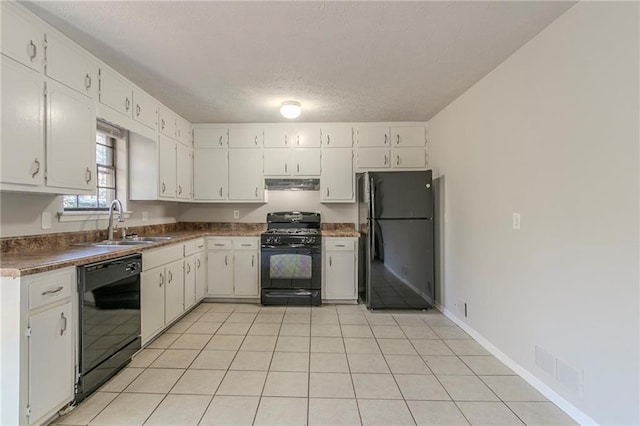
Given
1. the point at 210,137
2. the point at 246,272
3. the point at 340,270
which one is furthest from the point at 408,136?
the point at 246,272

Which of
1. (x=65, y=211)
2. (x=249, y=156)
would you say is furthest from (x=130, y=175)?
(x=249, y=156)

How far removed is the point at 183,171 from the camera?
4027mm

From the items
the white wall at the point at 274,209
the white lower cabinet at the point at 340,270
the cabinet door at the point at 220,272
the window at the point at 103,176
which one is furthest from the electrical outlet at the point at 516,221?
the window at the point at 103,176

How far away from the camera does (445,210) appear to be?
11.8 ft

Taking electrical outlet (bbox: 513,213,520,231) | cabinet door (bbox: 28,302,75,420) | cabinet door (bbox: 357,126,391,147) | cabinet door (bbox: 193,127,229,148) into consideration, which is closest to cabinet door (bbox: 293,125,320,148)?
cabinet door (bbox: 357,126,391,147)

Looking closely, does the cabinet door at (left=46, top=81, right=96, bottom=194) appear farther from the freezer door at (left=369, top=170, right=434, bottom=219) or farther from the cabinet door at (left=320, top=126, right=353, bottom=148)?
the freezer door at (left=369, top=170, right=434, bottom=219)

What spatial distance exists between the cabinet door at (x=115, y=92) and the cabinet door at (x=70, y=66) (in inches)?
3.6

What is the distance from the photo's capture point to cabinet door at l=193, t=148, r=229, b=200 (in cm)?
430

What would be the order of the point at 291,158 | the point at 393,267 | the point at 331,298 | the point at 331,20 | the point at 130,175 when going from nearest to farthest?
the point at 331,20, the point at 130,175, the point at 393,267, the point at 331,298, the point at 291,158

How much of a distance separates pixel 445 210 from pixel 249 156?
2.66m

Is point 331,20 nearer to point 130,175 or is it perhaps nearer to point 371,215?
point 371,215

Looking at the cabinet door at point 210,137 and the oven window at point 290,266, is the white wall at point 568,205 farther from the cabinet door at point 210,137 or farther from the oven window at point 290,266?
the cabinet door at point 210,137

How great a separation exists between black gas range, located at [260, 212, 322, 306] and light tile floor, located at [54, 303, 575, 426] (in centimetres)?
65

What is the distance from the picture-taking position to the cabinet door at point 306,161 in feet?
14.0
